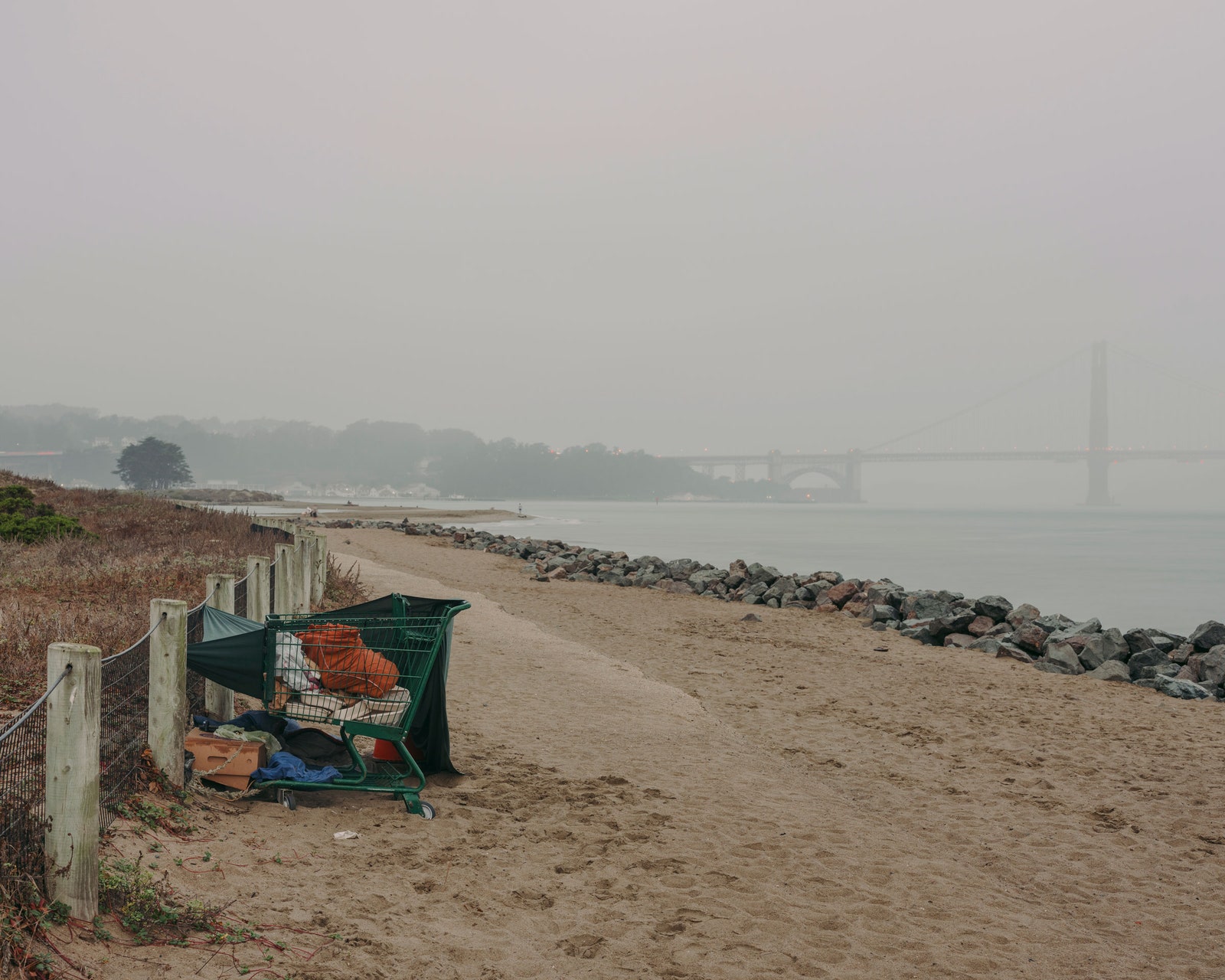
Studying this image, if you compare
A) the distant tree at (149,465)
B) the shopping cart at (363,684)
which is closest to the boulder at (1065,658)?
the shopping cart at (363,684)

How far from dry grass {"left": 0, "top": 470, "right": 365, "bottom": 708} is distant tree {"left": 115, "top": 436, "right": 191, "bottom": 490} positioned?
94.2 meters

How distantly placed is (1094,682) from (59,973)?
12.0 metres

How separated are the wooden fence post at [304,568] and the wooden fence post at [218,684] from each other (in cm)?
424

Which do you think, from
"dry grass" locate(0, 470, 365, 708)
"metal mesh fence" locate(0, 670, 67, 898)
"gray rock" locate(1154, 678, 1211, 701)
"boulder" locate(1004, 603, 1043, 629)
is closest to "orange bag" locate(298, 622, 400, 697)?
"metal mesh fence" locate(0, 670, 67, 898)

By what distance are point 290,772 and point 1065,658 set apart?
11079 millimetres

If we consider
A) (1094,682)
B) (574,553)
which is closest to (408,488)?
(574,553)

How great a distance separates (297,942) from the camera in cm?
365

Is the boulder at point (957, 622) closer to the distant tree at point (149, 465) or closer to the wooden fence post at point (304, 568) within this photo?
the wooden fence post at point (304, 568)

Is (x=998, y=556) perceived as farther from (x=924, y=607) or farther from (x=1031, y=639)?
(x=1031, y=639)

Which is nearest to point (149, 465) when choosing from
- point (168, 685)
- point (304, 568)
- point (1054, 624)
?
point (304, 568)

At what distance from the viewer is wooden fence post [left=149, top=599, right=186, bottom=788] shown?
4.73 metres

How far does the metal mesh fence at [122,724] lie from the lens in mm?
4395

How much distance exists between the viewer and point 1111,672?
12.0 m

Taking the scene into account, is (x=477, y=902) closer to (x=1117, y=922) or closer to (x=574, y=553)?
(x=1117, y=922)
